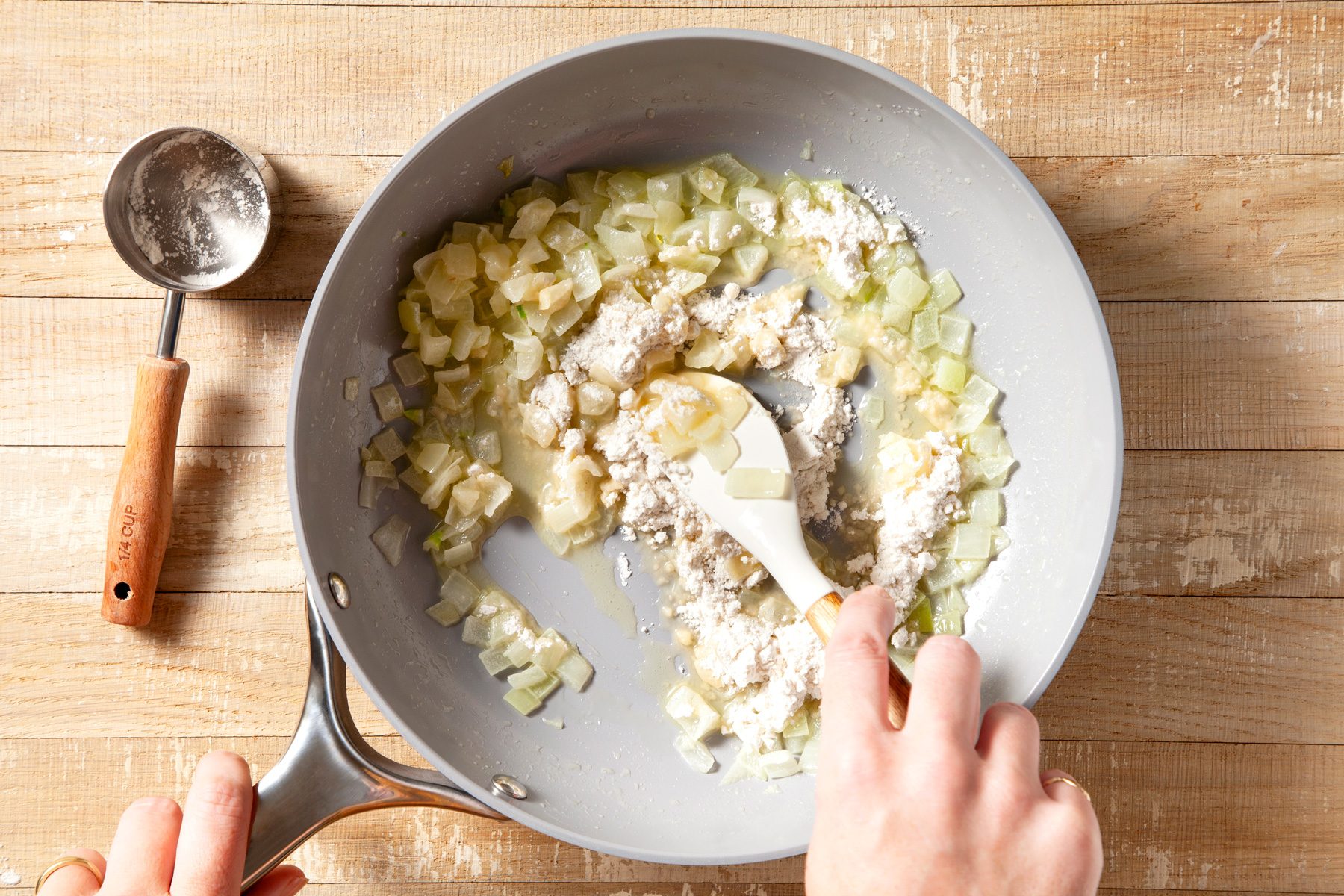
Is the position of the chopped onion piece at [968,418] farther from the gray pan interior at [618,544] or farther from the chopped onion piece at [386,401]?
the chopped onion piece at [386,401]

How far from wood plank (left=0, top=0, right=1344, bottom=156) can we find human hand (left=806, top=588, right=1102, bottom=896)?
79 cm

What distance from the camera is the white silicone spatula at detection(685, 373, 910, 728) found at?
43.7 inches

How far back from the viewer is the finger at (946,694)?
33.3 inches

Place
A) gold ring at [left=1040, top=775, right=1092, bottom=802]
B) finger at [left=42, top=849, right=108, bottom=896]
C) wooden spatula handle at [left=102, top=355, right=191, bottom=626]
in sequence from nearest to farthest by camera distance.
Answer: gold ring at [left=1040, top=775, right=1092, bottom=802], finger at [left=42, top=849, right=108, bottom=896], wooden spatula handle at [left=102, top=355, right=191, bottom=626]

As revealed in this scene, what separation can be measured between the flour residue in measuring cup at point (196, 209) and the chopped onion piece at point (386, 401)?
0.25 meters

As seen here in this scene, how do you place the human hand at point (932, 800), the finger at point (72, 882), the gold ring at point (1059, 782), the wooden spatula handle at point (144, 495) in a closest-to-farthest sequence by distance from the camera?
the human hand at point (932, 800), the gold ring at point (1059, 782), the finger at point (72, 882), the wooden spatula handle at point (144, 495)

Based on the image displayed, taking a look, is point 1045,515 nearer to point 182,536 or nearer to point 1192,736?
point 1192,736

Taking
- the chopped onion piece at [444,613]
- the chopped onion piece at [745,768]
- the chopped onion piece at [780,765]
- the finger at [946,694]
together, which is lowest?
the chopped onion piece at [745,768]

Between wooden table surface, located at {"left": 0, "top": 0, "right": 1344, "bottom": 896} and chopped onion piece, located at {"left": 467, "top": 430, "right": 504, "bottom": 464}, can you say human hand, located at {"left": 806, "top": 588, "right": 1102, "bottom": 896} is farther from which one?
chopped onion piece, located at {"left": 467, "top": 430, "right": 504, "bottom": 464}

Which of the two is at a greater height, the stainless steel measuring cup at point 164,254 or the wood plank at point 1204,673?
the stainless steel measuring cup at point 164,254

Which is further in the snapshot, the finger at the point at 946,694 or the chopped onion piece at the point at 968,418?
the chopped onion piece at the point at 968,418

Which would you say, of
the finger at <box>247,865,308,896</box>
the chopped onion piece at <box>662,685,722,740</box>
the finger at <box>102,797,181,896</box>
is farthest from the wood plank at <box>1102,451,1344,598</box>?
the finger at <box>102,797,181,896</box>

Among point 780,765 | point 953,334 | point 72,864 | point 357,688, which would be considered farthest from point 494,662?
point 953,334

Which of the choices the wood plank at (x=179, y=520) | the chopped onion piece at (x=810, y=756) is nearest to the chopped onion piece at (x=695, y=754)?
the chopped onion piece at (x=810, y=756)
